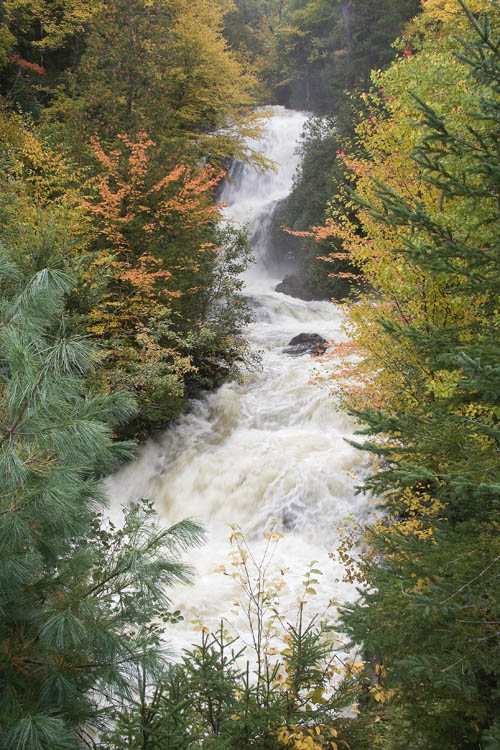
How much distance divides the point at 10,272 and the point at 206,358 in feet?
26.8

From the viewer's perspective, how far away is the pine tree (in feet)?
8.00

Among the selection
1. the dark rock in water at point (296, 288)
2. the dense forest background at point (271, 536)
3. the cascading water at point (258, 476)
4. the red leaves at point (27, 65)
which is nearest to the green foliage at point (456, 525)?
the dense forest background at point (271, 536)

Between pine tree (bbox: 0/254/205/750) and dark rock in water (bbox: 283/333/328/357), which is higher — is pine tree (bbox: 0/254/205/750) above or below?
below

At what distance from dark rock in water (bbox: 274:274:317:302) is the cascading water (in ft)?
17.2

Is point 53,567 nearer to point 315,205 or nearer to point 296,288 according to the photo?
point 296,288

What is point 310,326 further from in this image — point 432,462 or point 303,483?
point 432,462

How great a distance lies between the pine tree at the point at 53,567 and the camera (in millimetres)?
2438

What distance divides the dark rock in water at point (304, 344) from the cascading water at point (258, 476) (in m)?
0.28

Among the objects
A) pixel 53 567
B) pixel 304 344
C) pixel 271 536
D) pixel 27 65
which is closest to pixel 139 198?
pixel 304 344

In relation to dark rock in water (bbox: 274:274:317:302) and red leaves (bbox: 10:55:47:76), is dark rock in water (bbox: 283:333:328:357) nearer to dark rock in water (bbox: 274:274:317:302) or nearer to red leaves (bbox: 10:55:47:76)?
dark rock in water (bbox: 274:274:317:302)

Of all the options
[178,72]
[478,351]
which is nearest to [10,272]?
[478,351]

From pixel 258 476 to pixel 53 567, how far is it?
19.1 ft

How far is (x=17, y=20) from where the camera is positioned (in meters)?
16.8

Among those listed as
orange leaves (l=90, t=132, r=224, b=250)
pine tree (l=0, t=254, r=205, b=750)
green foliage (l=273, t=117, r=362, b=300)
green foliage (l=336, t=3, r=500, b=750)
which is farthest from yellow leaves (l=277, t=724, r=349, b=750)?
green foliage (l=273, t=117, r=362, b=300)
